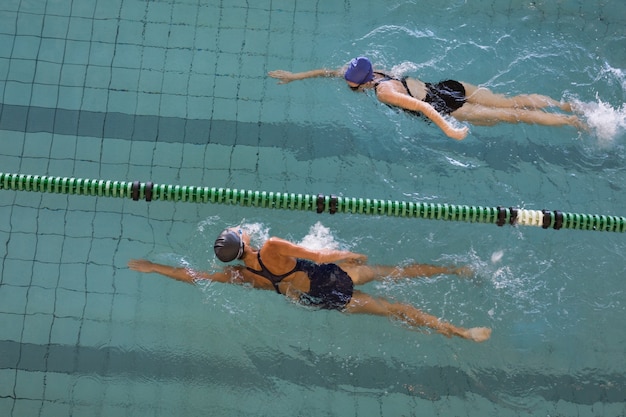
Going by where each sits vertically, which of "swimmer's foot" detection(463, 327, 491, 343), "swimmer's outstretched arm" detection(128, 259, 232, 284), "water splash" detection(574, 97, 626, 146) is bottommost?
"swimmer's foot" detection(463, 327, 491, 343)

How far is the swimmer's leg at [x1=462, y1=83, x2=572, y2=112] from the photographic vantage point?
5.61 meters

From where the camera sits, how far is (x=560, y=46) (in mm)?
6215

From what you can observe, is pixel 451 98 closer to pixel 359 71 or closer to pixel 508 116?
pixel 508 116

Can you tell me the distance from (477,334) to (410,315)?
1.45 feet

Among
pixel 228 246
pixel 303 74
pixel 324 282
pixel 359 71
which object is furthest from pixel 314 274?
pixel 303 74

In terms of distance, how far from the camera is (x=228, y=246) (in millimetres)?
4645

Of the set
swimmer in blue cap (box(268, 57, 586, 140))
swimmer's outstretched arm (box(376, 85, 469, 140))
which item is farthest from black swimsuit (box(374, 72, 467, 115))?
swimmer's outstretched arm (box(376, 85, 469, 140))

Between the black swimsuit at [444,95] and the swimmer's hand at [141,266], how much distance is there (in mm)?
1918

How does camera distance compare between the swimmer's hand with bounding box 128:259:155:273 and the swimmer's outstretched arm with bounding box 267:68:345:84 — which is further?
the swimmer's outstretched arm with bounding box 267:68:345:84

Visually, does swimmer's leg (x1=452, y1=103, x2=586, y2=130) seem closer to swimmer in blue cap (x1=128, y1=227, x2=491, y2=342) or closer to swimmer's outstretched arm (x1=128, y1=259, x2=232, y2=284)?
swimmer in blue cap (x1=128, y1=227, x2=491, y2=342)

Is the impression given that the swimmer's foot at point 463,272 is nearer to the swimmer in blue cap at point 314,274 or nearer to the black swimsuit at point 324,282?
the swimmer in blue cap at point 314,274

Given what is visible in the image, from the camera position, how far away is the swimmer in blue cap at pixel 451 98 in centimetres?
523

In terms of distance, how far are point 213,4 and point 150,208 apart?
1828mm

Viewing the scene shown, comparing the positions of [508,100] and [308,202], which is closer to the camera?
[308,202]
